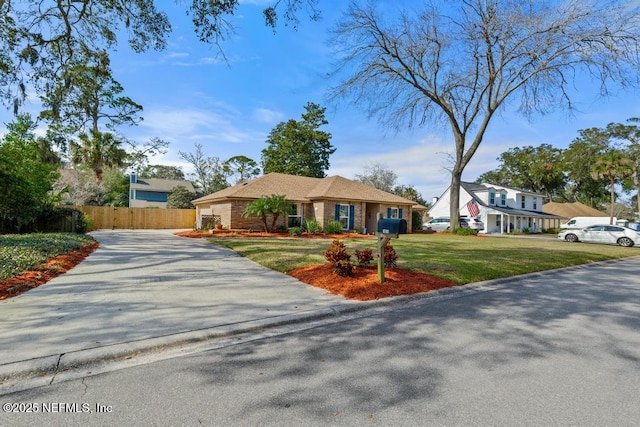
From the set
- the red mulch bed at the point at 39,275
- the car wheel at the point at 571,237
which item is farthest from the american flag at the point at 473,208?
the red mulch bed at the point at 39,275

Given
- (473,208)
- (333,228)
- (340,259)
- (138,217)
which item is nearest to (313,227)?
(333,228)

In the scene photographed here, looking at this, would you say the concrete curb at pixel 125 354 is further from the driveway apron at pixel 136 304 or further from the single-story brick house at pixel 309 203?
the single-story brick house at pixel 309 203

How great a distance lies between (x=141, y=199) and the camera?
42.1 m

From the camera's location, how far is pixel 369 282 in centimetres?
628

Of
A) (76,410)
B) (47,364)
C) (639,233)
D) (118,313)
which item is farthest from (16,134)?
(639,233)

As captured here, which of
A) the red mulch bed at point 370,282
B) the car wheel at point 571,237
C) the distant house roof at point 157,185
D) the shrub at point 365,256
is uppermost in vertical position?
the distant house roof at point 157,185

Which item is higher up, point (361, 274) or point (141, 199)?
point (141, 199)

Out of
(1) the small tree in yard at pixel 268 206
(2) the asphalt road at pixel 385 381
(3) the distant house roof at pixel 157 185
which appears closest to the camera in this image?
(2) the asphalt road at pixel 385 381

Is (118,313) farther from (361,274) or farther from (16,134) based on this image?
(16,134)

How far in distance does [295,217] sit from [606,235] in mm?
20530

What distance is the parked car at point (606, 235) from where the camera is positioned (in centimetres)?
1984

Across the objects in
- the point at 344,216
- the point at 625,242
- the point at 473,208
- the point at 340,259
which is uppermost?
the point at 473,208

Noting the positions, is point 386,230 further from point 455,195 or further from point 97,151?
point 97,151

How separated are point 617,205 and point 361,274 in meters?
79.3
